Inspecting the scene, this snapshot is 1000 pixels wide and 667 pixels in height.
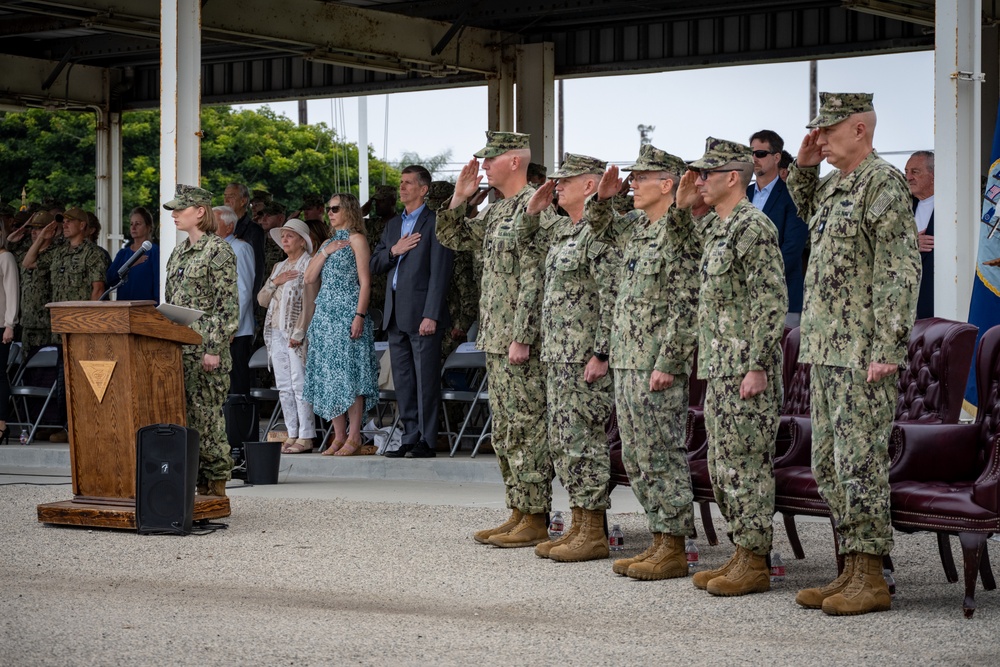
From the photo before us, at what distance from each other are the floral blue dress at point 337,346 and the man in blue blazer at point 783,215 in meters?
3.67

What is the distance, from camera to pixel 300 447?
11.6 m

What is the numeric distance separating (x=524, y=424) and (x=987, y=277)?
106 inches

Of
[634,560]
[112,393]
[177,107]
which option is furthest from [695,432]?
[177,107]

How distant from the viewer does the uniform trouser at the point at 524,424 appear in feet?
24.0

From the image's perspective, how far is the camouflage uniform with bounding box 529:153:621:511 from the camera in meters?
6.92

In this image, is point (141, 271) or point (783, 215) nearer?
point (783, 215)

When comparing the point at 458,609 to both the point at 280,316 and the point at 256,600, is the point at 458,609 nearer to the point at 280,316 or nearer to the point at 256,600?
the point at 256,600

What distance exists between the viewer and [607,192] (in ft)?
22.1

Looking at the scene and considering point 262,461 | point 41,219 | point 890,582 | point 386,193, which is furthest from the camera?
point 41,219

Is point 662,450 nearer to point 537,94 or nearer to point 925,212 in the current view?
point 925,212

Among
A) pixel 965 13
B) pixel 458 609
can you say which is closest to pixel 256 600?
pixel 458 609

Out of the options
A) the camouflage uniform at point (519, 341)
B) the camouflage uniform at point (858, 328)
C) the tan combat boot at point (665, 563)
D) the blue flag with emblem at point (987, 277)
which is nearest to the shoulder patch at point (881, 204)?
the camouflage uniform at point (858, 328)

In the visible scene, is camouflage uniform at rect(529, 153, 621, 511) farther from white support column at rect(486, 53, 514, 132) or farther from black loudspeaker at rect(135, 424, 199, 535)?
white support column at rect(486, 53, 514, 132)

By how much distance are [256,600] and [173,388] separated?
8.28 ft
